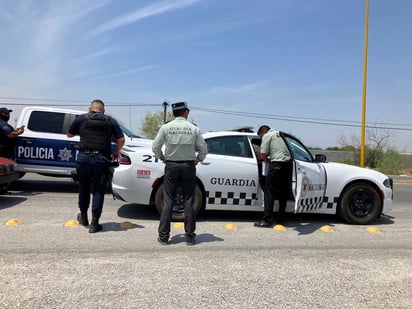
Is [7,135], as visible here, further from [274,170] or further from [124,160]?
[274,170]

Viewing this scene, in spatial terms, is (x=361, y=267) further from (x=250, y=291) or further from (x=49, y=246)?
(x=49, y=246)

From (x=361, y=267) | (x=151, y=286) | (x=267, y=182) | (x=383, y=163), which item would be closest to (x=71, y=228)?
(x=151, y=286)

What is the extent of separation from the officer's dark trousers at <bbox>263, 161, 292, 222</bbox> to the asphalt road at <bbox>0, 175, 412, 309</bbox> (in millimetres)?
374

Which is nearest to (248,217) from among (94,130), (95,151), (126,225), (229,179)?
(229,179)

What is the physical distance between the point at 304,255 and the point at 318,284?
90 cm

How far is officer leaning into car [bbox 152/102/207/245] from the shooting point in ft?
14.9

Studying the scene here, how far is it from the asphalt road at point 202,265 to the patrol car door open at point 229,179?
1.28 ft

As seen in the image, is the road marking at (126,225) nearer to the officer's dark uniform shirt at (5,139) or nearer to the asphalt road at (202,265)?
the asphalt road at (202,265)

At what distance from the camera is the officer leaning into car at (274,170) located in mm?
5535

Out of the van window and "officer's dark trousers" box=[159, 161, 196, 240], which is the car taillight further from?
the van window

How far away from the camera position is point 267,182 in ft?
18.4

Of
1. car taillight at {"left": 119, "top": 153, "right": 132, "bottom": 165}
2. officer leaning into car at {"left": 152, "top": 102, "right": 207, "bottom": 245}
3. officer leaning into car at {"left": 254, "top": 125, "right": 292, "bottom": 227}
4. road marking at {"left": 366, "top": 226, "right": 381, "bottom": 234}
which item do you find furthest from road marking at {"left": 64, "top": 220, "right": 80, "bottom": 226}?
road marking at {"left": 366, "top": 226, "right": 381, "bottom": 234}

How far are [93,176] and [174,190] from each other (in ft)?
3.92

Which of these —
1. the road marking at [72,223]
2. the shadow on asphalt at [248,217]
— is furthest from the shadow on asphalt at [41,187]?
the road marking at [72,223]
